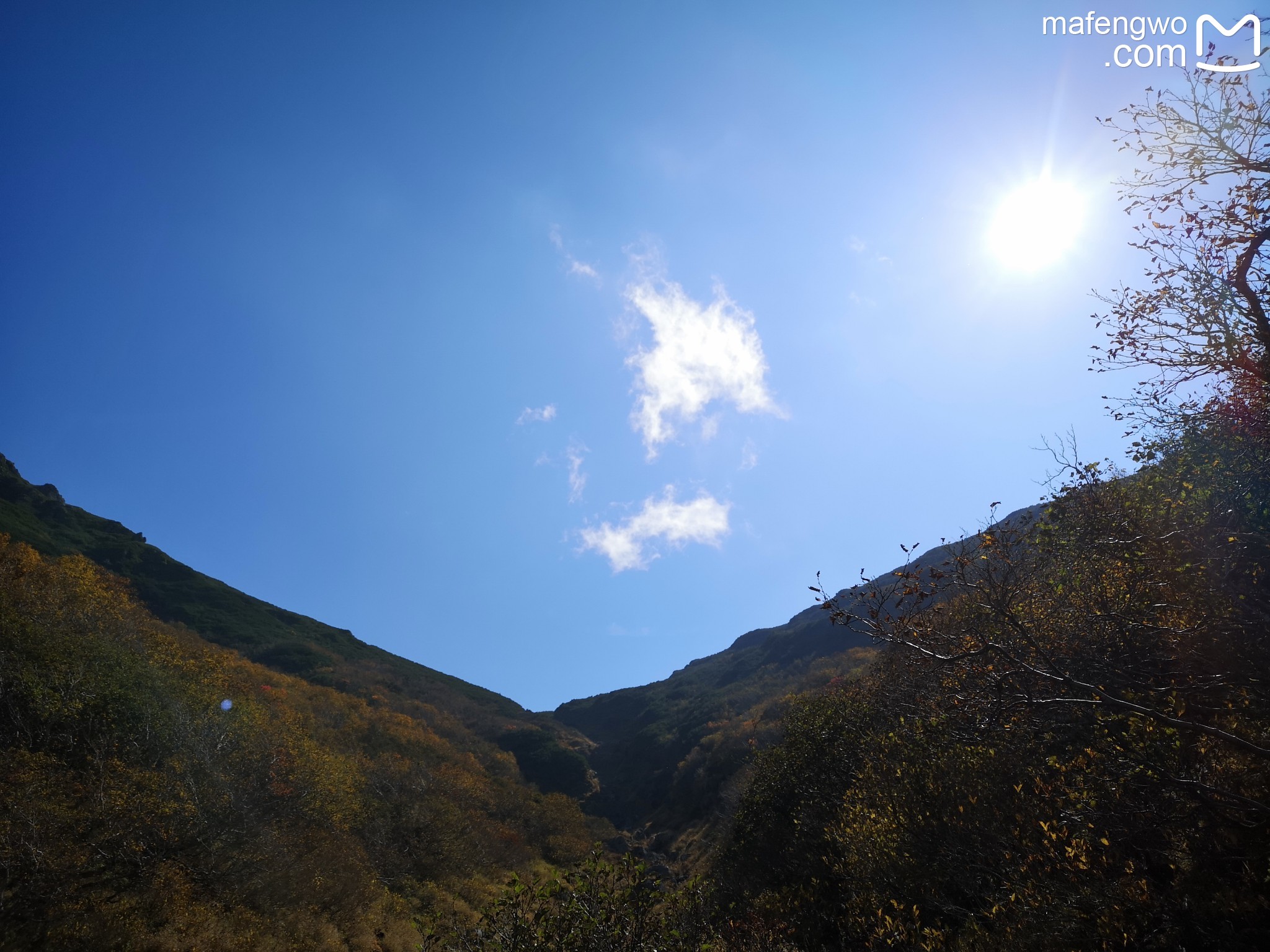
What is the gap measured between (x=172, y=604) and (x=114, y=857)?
55855mm

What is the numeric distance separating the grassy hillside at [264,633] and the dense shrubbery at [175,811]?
2676 cm

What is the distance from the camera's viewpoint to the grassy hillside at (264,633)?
51.4 meters

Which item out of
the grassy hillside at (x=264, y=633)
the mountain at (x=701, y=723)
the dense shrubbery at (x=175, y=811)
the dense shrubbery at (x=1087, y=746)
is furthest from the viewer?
the grassy hillside at (x=264, y=633)

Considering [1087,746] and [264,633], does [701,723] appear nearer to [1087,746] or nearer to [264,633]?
[264,633]

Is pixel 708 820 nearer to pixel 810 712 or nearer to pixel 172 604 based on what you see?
pixel 810 712

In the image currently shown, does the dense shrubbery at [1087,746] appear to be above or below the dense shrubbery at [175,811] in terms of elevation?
above

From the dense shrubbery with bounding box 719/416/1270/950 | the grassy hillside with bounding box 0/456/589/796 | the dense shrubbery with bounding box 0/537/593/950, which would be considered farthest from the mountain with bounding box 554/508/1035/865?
the dense shrubbery with bounding box 0/537/593/950

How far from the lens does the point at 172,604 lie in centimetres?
5631

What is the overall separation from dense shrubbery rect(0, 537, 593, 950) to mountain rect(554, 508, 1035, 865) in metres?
14.6

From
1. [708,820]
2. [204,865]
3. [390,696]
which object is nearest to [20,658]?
[204,865]

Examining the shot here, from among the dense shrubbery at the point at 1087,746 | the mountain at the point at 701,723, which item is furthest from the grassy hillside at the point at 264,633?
the dense shrubbery at the point at 1087,746

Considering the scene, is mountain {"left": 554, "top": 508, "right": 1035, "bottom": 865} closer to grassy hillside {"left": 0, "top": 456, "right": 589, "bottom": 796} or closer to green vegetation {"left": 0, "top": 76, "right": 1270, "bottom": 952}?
green vegetation {"left": 0, "top": 76, "right": 1270, "bottom": 952}

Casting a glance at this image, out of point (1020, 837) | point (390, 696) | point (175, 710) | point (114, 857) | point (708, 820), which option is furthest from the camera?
point (390, 696)

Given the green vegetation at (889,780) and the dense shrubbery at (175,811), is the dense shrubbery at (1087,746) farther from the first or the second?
the dense shrubbery at (175,811)
